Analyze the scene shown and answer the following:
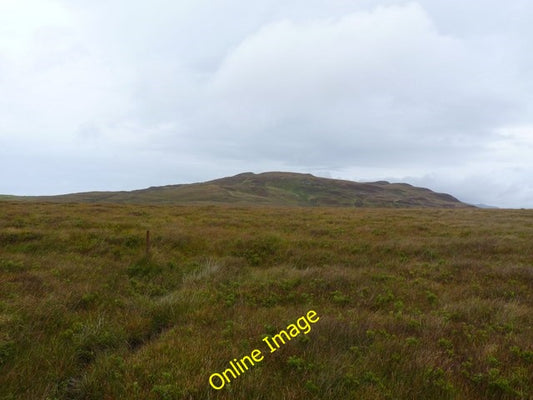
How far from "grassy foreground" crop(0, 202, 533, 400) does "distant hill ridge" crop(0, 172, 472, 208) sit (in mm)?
86919

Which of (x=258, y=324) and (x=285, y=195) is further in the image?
(x=285, y=195)

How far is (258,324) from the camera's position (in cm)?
595

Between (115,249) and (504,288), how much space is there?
13055mm

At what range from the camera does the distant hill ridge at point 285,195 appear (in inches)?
4180

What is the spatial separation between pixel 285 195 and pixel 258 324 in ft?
427

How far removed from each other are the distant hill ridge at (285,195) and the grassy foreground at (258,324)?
285ft

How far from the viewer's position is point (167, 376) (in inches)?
164

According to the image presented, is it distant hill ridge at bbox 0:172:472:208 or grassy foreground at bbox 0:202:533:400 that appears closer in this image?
grassy foreground at bbox 0:202:533:400

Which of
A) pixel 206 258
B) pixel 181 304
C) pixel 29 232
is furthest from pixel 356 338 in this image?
pixel 29 232

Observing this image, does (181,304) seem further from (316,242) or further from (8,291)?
(316,242)

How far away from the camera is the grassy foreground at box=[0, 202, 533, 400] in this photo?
13.9 feet

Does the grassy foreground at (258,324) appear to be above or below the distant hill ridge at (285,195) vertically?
below

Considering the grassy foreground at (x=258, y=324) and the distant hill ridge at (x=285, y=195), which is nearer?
the grassy foreground at (x=258, y=324)

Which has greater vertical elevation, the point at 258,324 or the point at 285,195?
the point at 285,195
